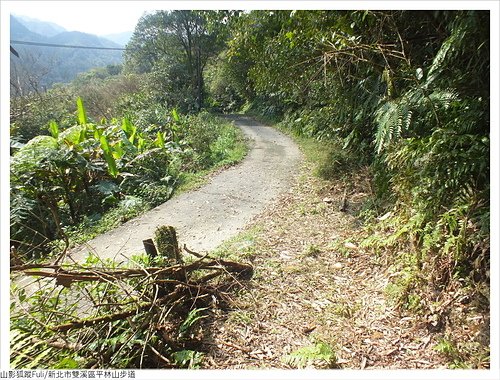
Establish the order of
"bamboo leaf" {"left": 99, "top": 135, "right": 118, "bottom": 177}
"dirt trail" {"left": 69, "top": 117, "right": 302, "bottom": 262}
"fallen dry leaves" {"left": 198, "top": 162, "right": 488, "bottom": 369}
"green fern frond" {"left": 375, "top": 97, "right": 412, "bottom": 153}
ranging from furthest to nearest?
"bamboo leaf" {"left": 99, "top": 135, "right": 118, "bottom": 177}, "dirt trail" {"left": 69, "top": 117, "right": 302, "bottom": 262}, "green fern frond" {"left": 375, "top": 97, "right": 412, "bottom": 153}, "fallen dry leaves" {"left": 198, "top": 162, "right": 488, "bottom": 369}

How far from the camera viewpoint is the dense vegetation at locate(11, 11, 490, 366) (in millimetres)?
2326

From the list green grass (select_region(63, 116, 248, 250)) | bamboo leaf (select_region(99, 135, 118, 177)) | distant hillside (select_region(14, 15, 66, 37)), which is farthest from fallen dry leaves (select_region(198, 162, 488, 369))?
bamboo leaf (select_region(99, 135, 118, 177))

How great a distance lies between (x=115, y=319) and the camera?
218 cm

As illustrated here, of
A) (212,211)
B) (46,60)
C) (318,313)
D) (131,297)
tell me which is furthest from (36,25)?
(318,313)

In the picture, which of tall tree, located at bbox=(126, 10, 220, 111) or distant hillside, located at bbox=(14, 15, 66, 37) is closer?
distant hillside, located at bbox=(14, 15, 66, 37)

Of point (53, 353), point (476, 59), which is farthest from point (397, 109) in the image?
point (53, 353)

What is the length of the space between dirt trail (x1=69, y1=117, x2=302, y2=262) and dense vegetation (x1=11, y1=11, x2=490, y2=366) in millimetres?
797

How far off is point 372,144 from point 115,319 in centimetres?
422

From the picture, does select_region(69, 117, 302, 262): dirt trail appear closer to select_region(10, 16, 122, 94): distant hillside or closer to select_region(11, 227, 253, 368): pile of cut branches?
select_region(11, 227, 253, 368): pile of cut branches

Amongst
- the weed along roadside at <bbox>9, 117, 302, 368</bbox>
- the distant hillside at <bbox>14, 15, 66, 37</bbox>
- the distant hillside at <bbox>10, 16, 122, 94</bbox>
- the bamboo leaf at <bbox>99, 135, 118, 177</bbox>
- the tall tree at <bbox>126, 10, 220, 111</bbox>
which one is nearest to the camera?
the weed along roadside at <bbox>9, 117, 302, 368</bbox>

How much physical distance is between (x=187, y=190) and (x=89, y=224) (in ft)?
6.65

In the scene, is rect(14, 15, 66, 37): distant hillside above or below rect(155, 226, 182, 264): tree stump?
above

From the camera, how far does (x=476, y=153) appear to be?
2295 millimetres

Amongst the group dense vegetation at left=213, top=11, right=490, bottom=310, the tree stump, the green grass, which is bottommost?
the green grass
